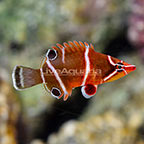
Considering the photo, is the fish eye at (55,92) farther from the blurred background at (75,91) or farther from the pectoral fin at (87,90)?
the blurred background at (75,91)

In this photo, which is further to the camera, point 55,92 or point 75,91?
point 75,91

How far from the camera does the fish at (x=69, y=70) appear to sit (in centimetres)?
70

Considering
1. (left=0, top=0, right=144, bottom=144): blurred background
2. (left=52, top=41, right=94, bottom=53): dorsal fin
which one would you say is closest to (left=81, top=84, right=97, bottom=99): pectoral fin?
(left=52, top=41, right=94, bottom=53): dorsal fin

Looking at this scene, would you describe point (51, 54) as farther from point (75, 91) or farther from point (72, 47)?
point (75, 91)

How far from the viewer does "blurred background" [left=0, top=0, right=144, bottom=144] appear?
2176mm

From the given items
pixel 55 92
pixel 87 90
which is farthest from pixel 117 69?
pixel 55 92

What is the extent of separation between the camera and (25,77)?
0.72m

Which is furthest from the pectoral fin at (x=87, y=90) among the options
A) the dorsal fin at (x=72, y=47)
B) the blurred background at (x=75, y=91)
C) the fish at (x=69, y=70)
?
the blurred background at (x=75, y=91)

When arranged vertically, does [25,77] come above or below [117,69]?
above

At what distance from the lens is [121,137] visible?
221 centimetres

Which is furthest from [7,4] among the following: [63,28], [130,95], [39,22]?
[130,95]

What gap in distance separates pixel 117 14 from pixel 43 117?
6.62 feet

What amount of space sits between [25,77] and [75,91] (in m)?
1.22

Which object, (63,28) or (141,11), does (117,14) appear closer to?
(141,11)
